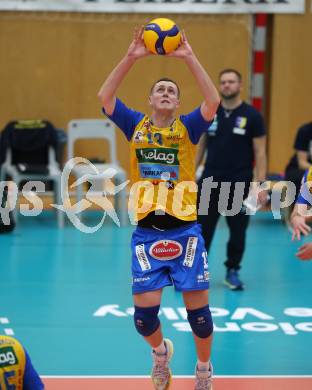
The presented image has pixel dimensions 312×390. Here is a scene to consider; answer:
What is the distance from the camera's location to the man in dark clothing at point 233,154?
959cm

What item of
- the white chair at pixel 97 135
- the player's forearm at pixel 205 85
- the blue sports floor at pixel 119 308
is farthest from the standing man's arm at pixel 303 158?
the player's forearm at pixel 205 85

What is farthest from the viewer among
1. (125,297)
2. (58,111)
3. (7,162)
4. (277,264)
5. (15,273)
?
(58,111)

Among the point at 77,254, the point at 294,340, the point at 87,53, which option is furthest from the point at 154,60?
the point at 294,340

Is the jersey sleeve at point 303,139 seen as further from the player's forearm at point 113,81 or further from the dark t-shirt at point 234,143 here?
the player's forearm at point 113,81

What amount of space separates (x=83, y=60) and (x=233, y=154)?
574 cm

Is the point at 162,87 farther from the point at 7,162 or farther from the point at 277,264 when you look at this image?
the point at 7,162

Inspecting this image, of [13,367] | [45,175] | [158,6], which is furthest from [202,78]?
[158,6]

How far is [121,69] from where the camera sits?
6438mm

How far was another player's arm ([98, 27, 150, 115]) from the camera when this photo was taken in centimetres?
637

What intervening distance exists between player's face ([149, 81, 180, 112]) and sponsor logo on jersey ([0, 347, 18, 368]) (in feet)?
9.66

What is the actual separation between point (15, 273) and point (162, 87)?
4.62 meters

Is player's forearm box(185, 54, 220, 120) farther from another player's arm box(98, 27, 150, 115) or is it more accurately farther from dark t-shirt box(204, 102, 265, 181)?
dark t-shirt box(204, 102, 265, 181)

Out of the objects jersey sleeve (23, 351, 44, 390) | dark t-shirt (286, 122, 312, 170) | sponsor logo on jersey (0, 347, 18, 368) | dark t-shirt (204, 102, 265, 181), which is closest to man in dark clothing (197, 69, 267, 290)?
dark t-shirt (204, 102, 265, 181)

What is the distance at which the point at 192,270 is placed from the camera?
20.9ft
